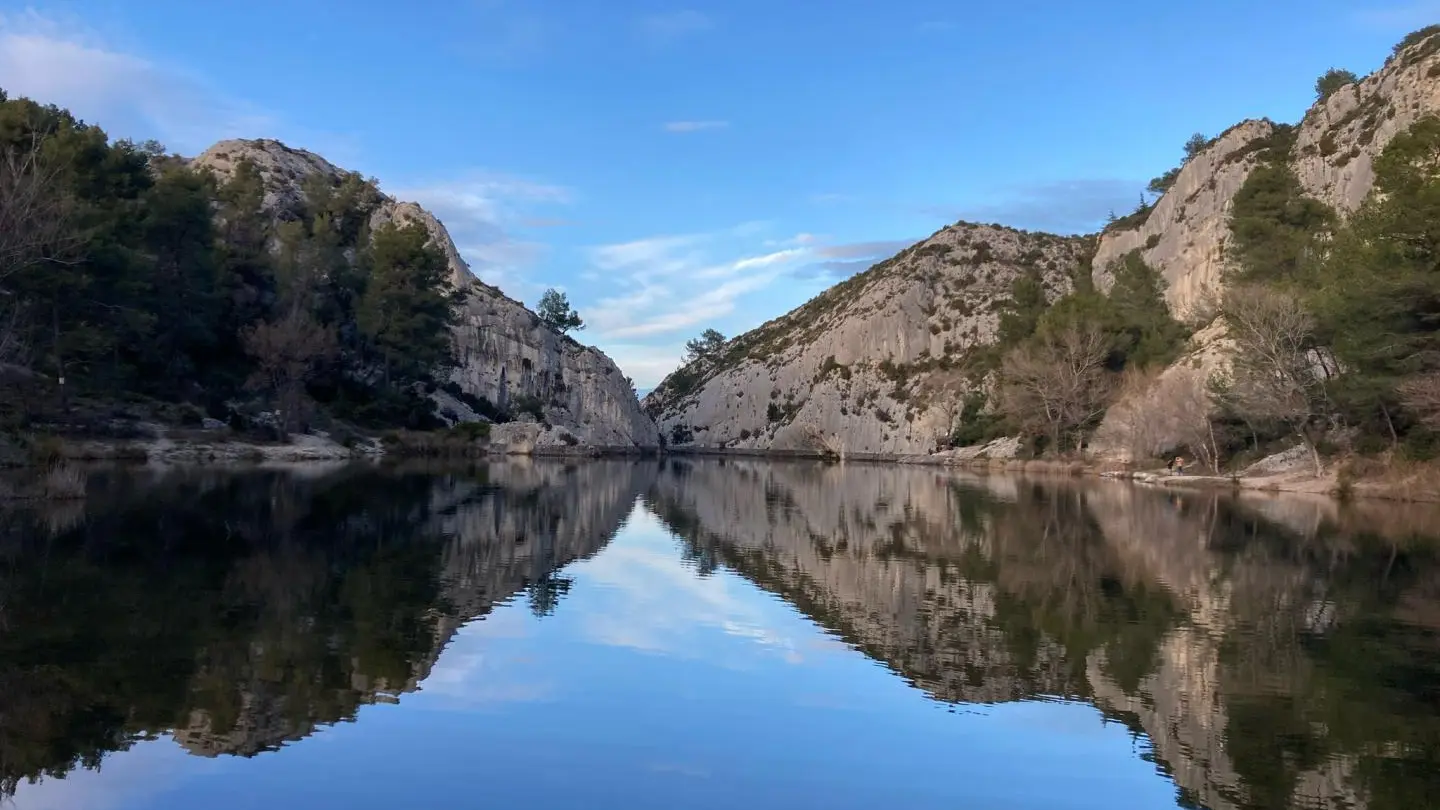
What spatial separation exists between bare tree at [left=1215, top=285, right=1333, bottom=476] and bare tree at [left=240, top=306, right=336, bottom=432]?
53.1m

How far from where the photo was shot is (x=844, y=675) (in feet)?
42.4

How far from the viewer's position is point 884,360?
128250mm

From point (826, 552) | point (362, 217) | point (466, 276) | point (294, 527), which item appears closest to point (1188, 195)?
point (466, 276)

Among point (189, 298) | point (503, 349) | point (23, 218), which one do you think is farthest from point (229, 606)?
point (503, 349)

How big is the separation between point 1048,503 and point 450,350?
6426cm

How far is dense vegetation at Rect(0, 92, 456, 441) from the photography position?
43125 millimetres

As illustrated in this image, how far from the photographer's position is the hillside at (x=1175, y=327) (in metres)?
44.3

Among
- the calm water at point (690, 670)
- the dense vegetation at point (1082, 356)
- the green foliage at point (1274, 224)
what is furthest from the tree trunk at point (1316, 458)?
the calm water at point (690, 670)

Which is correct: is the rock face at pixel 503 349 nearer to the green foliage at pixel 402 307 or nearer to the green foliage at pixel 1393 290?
the green foliage at pixel 402 307

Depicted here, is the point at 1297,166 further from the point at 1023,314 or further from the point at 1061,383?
the point at 1061,383

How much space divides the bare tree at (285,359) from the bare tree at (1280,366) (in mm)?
53075

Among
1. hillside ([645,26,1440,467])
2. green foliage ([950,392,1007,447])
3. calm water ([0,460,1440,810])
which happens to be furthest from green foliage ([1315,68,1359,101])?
calm water ([0,460,1440,810])

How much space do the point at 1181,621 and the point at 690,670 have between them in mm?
8387

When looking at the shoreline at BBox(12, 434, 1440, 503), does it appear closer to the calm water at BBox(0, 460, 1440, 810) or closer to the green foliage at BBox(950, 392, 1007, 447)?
the green foliage at BBox(950, 392, 1007, 447)
